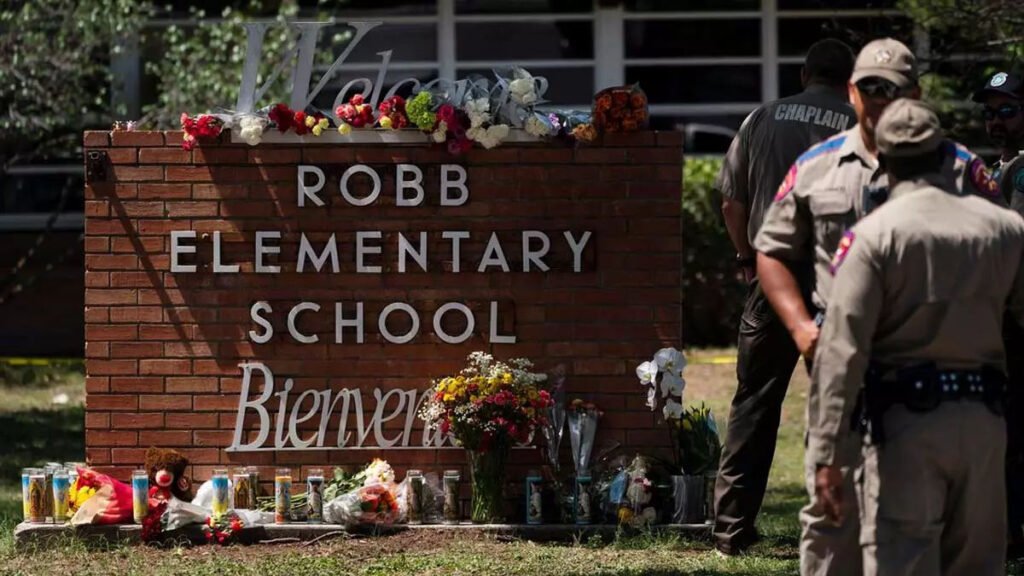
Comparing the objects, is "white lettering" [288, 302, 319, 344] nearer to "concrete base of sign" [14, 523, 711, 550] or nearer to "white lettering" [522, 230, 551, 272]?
"concrete base of sign" [14, 523, 711, 550]

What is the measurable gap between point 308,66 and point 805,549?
11.9ft

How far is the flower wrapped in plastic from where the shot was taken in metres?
6.96

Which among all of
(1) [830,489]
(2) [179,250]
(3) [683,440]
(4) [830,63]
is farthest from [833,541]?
(2) [179,250]

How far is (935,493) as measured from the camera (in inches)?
166

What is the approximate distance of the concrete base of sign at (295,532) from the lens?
6.96 metres

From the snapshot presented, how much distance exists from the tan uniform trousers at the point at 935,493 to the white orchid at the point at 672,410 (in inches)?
109

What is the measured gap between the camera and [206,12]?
52.0ft

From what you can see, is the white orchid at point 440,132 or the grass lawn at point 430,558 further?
the white orchid at point 440,132

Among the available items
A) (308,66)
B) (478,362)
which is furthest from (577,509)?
(308,66)

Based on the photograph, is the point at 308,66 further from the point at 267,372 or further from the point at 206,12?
the point at 206,12

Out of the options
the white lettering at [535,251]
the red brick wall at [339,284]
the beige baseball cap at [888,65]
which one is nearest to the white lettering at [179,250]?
the red brick wall at [339,284]

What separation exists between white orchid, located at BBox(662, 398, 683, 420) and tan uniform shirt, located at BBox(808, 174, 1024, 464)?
277cm

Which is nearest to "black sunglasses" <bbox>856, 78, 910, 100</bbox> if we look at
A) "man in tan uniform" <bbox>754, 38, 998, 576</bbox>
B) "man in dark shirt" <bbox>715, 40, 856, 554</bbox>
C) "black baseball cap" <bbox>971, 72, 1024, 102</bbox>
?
"man in tan uniform" <bbox>754, 38, 998, 576</bbox>

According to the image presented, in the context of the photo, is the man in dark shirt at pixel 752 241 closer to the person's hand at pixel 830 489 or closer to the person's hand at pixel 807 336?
the person's hand at pixel 807 336
